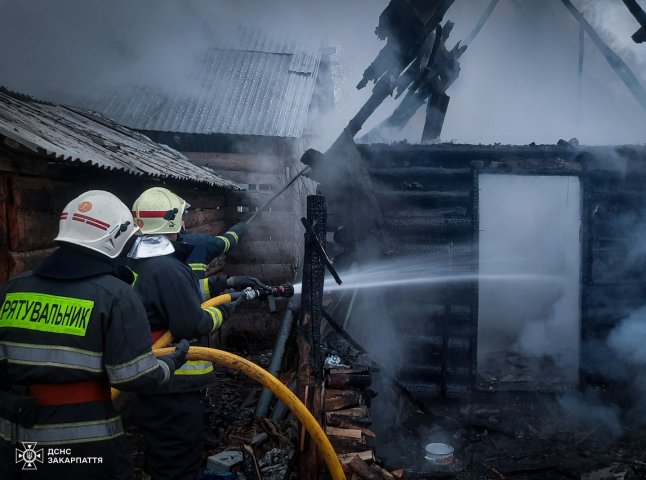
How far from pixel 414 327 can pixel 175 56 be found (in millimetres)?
8957

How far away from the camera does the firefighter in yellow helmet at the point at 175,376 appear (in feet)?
11.4

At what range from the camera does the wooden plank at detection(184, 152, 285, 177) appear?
31.5 feet

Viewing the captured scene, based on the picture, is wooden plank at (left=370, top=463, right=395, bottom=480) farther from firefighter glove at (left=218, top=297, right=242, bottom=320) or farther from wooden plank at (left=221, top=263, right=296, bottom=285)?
wooden plank at (left=221, top=263, right=296, bottom=285)

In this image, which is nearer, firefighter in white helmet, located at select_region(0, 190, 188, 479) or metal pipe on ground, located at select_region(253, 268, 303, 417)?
firefighter in white helmet, located at select_region(0, 190, 188, 479)

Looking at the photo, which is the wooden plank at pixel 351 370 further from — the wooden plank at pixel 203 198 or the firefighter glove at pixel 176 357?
the wooden plank at pixel 203 198

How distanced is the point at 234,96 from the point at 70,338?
29.2 ft

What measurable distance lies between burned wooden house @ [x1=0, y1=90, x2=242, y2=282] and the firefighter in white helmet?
1.67m

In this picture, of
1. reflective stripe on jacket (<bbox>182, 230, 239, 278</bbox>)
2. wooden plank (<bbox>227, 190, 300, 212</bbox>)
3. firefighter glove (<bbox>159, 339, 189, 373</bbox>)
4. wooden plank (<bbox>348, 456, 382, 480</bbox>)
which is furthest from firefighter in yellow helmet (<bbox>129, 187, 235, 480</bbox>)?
wooden plank (<bbox>227, 190, 300, 212</bbox>)

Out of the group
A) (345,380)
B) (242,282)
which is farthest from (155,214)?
(345,380)

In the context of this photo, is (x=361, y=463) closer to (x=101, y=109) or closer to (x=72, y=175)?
(x=72, y=175)

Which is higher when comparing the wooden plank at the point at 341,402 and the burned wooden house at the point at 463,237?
the burned wooden house at the point at 463,237

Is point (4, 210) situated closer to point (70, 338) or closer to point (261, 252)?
point (70, 338)

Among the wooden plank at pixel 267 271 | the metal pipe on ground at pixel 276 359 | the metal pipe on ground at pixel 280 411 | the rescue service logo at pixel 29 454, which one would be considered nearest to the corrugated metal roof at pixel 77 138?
the wooden plank at pixel 267 271

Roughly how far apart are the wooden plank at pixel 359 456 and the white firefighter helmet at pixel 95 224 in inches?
96.1
